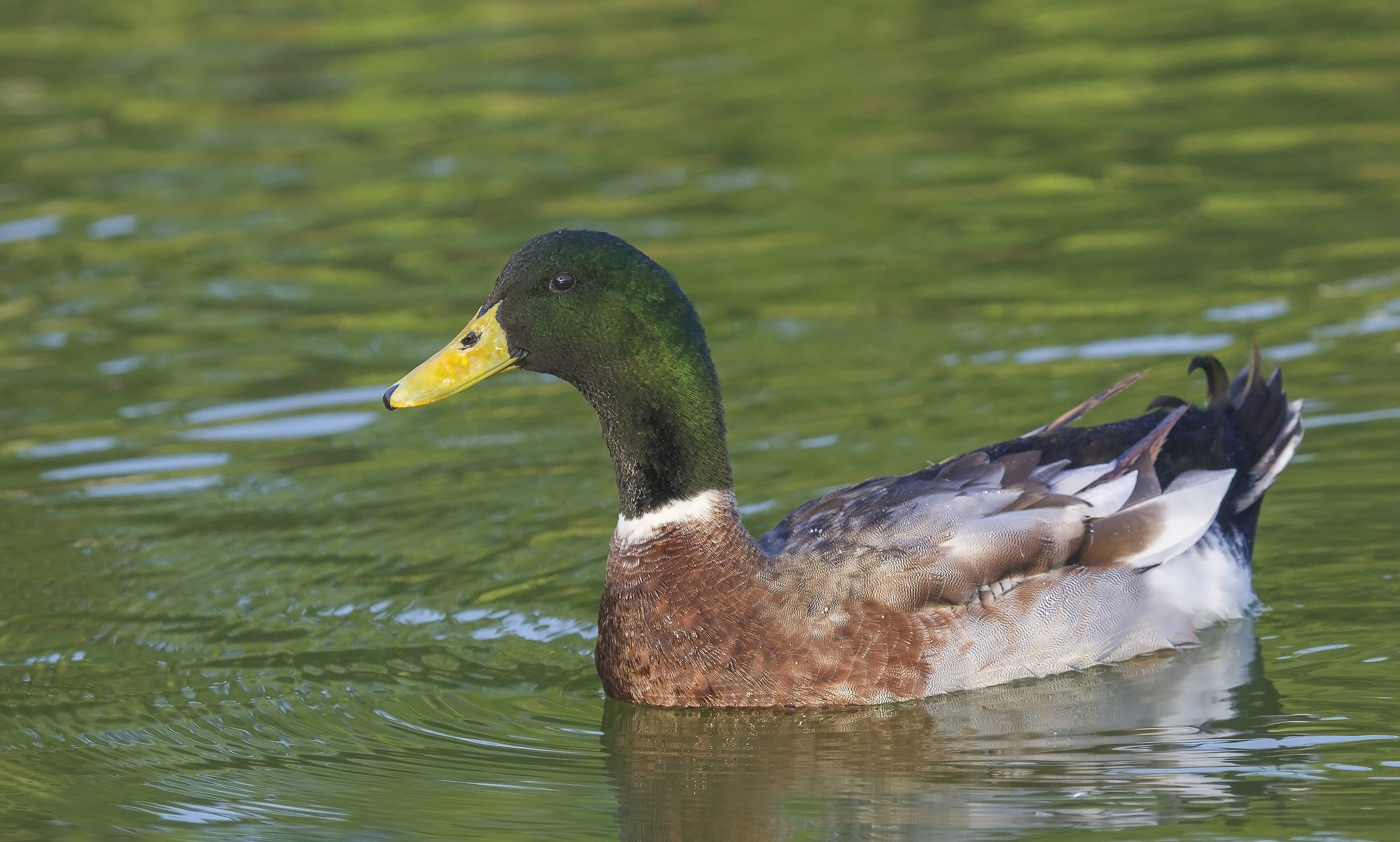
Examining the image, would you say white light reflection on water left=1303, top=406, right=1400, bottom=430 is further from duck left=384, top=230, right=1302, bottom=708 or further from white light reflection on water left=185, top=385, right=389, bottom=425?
white light reflection on water left=185, top=385, right=389, bottom=425

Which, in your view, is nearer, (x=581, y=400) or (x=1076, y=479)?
(x=1076, y=479)

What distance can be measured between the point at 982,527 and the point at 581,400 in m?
3.87

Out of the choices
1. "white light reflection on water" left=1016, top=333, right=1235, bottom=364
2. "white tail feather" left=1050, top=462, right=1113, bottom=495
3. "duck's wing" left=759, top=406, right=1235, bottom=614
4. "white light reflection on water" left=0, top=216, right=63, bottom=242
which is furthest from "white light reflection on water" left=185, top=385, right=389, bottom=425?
"white tail feather" left=1050, top=462, right=1113, bottom=495

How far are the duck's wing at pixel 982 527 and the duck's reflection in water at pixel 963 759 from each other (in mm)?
387

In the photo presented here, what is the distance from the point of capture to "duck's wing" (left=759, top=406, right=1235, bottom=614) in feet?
22.6

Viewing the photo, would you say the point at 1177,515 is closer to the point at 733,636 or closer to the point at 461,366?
the point at 733,636

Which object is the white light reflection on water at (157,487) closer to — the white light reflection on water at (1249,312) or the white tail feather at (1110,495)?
the white tail feather at (1110,495)

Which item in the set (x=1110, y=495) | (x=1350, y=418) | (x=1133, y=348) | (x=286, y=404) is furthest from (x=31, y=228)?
(x=1110, y=495)

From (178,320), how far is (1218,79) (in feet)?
25.9

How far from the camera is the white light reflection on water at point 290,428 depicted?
10.2 meters

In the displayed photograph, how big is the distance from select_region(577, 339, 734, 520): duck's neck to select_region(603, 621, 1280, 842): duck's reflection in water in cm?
76

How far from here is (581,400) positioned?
34.4ft

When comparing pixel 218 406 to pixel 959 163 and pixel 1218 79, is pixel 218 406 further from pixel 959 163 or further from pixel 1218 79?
pixel 1218 79

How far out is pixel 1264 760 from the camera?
20.1 ft
